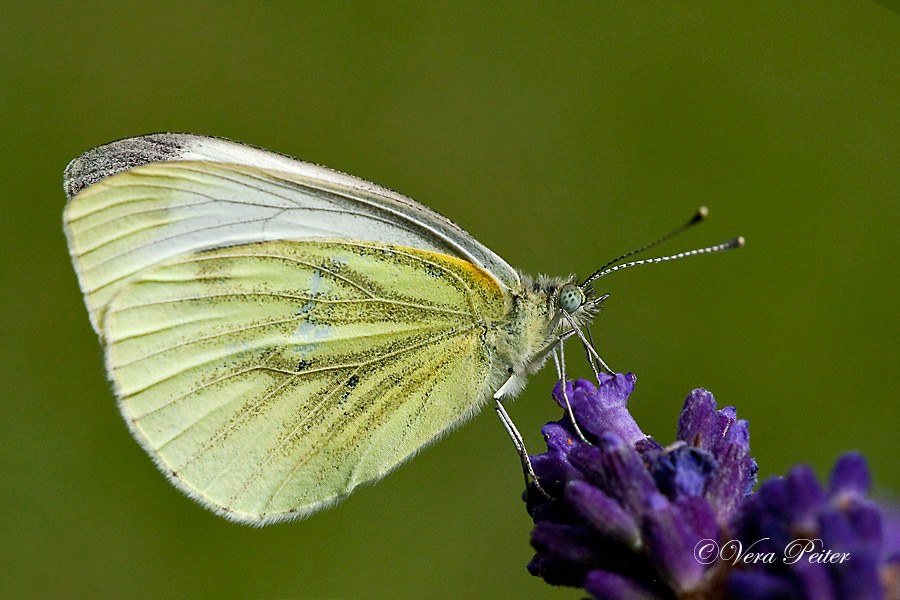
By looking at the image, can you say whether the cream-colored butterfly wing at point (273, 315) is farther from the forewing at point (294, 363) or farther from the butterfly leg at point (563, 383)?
the butterfly leg at point (563, 383)

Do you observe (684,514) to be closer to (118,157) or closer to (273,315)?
(273,315)

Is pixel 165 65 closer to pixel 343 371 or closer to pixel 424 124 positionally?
pixel 424 124

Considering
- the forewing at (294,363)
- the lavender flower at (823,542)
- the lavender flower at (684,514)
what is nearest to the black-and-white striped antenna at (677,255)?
the forewing at (294,363)

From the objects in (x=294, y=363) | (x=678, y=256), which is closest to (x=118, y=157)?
(x=294, y=363)

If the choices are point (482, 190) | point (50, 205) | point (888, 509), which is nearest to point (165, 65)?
point (50, 205)

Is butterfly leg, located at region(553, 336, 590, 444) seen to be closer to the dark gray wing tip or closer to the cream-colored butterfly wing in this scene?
the cream-colored butterfly wing

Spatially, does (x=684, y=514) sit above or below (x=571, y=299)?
below
